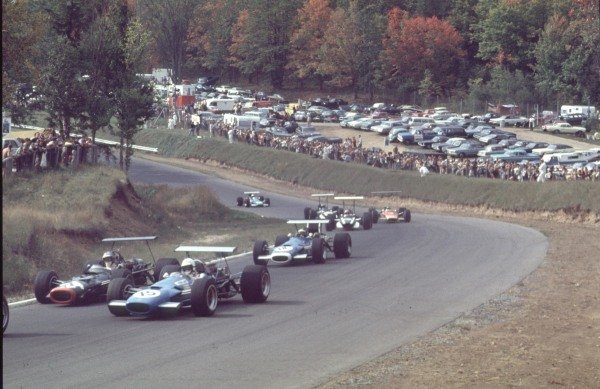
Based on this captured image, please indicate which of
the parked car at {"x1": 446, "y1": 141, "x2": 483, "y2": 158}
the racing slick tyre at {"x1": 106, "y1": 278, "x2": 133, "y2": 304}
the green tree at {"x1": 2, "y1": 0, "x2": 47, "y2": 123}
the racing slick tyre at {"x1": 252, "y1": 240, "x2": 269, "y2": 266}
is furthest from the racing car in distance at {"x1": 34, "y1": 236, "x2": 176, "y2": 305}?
the parked car at {"x1": 446, "y1": 141, "x2": 483, "y2": 158}

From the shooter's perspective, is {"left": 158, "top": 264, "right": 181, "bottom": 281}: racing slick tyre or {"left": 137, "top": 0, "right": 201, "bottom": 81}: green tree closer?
{"left": 158, "top": 264, "right": 181, "bottom": 281}: racing slick tyre

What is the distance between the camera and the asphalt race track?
55.2 feet

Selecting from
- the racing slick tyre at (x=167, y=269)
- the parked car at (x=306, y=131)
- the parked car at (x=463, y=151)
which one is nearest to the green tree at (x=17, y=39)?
the racing slick tyre at (x=167, y=269)

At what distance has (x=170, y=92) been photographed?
114625 mm

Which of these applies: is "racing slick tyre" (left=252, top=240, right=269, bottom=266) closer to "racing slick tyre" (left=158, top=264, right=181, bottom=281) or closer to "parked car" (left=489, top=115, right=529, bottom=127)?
"racing slick tyre" (left=158, top=264, right=181, bottom=281)

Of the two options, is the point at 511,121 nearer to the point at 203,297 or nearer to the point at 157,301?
the point at 203,297

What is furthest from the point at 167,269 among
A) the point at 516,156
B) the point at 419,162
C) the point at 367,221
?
the point at 516,156

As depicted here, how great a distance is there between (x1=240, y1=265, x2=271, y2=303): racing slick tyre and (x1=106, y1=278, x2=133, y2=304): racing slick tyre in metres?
2.77

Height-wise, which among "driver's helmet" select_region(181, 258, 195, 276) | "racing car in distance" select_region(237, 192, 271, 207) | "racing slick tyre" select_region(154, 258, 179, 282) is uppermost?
"driver's helmet" select_region(181, 258, 195, 276)

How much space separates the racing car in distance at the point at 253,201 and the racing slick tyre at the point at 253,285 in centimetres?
3526

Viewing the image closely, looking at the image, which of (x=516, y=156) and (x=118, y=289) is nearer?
(x=118, y=289)

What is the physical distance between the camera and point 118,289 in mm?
22359

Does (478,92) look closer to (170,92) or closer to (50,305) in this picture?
(170,92)

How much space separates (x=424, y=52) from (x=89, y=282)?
97821 mm
